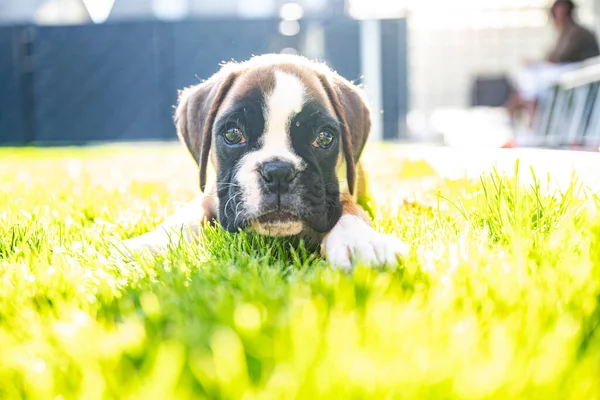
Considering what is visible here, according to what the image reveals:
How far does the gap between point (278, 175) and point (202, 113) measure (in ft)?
2.07

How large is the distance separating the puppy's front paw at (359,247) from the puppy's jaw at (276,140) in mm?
220

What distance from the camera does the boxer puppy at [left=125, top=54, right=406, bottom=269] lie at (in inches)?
95.8

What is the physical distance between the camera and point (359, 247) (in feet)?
7.13

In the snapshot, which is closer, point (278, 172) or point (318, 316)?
point (318, 316)

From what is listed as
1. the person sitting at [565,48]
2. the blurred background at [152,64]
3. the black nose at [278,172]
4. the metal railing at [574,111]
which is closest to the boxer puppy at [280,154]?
the black nose at [278,172]

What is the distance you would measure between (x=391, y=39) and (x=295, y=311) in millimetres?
11441

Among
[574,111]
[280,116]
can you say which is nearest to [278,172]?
[280,116]

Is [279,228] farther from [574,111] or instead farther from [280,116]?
[574,111]

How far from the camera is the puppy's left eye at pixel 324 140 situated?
2.61 meters

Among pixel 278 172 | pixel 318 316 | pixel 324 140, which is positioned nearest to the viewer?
pixel 318 316

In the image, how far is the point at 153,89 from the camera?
12547 mm

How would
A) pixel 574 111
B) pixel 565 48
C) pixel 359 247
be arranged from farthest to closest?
pixel 565 48
pixel 574 111
pixel 359 247

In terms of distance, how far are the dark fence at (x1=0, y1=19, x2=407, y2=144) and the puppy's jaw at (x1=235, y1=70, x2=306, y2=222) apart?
9.80 metres

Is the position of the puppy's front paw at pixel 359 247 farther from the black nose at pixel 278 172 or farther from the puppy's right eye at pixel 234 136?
the puppy's right eye at pixel 234 136
